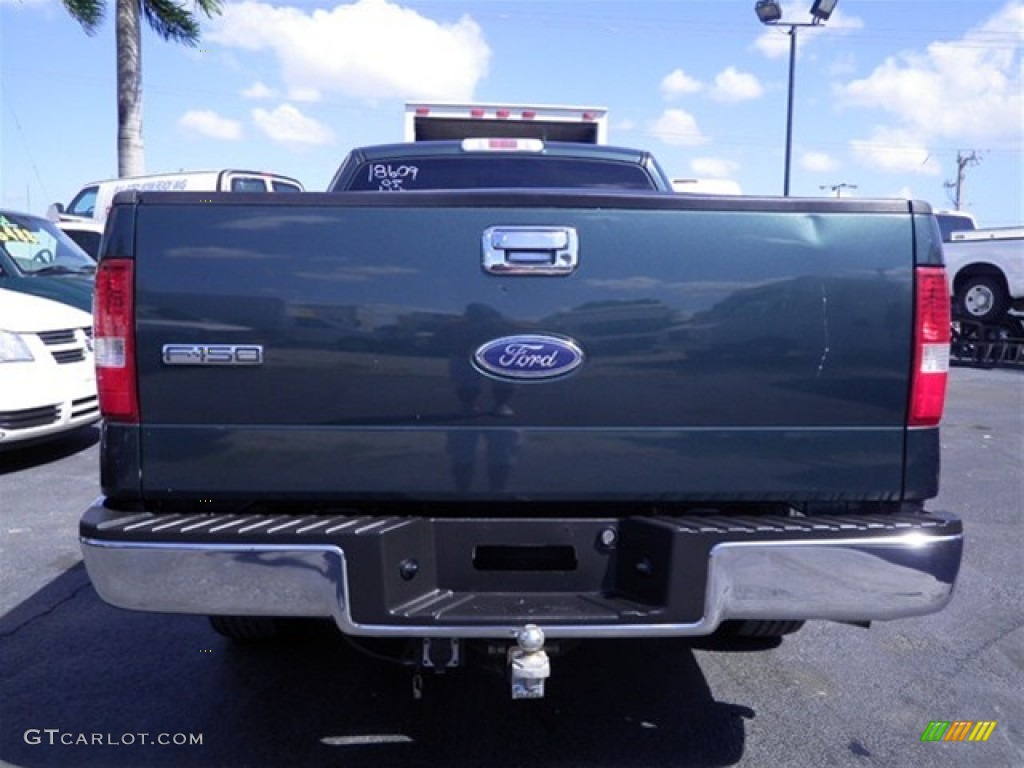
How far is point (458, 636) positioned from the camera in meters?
2.41

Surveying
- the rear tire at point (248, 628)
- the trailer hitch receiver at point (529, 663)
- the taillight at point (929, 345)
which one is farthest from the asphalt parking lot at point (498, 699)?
the taillight at point (929, 345)

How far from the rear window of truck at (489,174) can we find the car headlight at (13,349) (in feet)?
10.7

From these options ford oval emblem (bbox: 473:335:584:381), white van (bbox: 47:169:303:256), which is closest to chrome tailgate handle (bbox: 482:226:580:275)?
ford oval emblem (bbox: 473:335:584:381)

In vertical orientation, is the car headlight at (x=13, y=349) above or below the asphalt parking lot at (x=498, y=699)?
above

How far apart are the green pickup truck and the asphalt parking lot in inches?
30.5

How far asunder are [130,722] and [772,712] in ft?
7.47

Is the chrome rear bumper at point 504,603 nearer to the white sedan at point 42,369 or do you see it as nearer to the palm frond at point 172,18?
the white sedan at point 42,369

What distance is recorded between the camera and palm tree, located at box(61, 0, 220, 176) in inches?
622

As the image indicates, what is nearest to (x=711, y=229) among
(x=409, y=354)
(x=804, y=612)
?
(x=409, y=354)

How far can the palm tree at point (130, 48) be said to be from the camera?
15.8 metres

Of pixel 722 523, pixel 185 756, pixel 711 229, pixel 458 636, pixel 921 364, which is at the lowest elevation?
pixel 185 756

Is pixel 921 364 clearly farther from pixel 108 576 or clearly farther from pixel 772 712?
pixel 108 576

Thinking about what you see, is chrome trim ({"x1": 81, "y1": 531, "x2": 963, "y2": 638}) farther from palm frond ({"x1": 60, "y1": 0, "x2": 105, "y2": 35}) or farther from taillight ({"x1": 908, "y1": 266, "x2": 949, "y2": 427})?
palm frond ({"x1": 60, "y1": 0, "x2": 105, "y2": 35})

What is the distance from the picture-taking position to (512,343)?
2488mm
